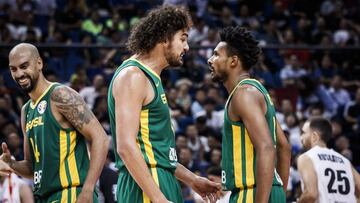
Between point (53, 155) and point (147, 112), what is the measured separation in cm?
89

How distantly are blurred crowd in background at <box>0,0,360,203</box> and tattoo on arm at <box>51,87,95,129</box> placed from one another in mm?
5616

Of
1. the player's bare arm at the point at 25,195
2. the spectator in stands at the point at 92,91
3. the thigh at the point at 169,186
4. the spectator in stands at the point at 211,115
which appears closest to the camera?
the thigh at the point at 169,186

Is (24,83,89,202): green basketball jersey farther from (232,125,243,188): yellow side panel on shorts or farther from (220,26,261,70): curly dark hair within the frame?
(220,26,261,70): curly dark hair

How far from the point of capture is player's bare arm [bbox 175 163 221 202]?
18.7 ft

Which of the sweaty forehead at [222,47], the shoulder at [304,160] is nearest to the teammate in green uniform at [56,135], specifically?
the sweaty forehead at [222,47]

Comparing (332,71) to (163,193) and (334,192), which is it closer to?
(334,192)

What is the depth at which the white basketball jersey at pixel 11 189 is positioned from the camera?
7.93m

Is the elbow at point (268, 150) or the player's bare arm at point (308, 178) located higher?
the elbow at point (268, 150)

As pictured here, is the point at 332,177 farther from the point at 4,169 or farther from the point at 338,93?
the point at 338,93

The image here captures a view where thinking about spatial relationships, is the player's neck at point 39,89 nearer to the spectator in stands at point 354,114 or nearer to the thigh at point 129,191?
the thigh at point 129,191

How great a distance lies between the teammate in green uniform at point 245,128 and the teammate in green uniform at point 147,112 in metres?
0.44

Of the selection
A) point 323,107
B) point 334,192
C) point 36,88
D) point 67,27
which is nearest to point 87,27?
point 67,27

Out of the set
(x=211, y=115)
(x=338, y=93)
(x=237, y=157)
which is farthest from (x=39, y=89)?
(x=338, y=93)

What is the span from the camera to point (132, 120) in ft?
16.1
